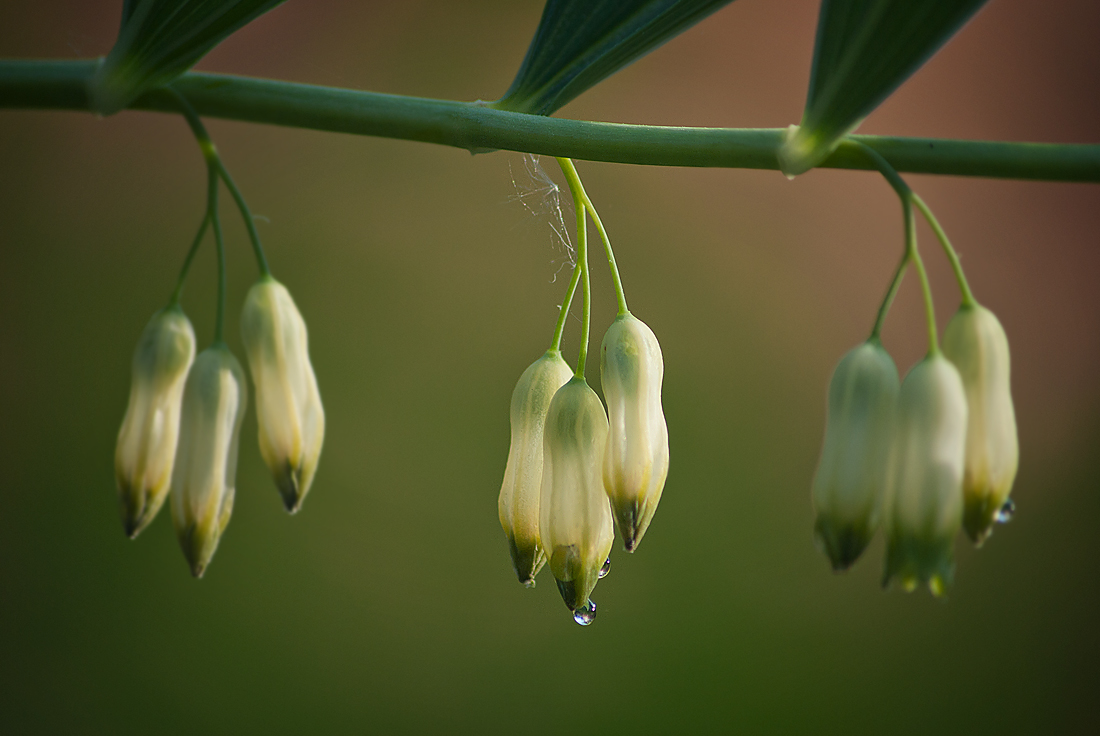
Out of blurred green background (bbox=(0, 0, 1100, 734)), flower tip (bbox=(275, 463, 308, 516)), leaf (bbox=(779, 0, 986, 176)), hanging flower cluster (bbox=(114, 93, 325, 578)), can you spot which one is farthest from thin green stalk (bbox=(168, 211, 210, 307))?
blurred green background (bbox=(0, 0, 1100, 734))

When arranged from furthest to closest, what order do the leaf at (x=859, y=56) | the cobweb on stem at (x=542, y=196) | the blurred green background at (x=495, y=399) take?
1. the blurred green background at (x=495, y=399)
2. the cobweb on stem at (x=542, y=196)
3. the leaf at (x=859, y=56)

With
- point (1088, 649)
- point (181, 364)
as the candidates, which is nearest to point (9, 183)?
point (181, 364)

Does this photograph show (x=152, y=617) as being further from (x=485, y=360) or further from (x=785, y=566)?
(x=785, y=566)

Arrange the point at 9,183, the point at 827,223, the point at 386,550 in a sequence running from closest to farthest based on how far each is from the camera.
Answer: the point at 9,183
the point at 386,550
the point at 827,223

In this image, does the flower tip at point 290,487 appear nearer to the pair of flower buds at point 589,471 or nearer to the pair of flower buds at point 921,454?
the pair of flower buds at point 589,471

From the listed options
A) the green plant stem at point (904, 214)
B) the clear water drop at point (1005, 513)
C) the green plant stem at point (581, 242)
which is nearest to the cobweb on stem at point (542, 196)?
the green plant stem at point (581, 242)

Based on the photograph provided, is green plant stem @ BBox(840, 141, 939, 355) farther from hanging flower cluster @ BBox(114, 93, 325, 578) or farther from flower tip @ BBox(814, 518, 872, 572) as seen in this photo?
hanging flower cluster @ BBox(114, 93, 325, 578)
